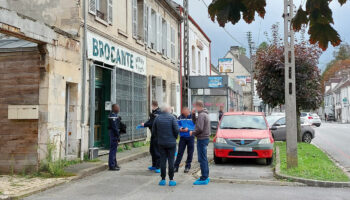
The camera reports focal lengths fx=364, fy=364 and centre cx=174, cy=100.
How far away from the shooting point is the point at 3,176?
8.50 m

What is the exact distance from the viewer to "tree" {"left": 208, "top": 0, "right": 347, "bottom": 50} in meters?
2.49

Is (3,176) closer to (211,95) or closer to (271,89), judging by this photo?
(271,89)

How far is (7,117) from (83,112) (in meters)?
2.38

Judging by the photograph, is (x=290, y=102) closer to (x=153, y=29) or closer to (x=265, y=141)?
(x=265, y=141)

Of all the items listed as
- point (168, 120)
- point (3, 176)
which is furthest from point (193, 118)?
point (3, 176)

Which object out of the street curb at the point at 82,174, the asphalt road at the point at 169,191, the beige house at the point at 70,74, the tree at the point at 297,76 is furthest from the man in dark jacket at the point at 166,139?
the tree at the point at 297,76

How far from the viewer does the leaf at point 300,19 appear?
104 inches

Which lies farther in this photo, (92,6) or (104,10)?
(104,10)

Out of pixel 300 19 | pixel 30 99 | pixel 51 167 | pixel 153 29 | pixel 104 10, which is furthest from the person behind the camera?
pixel 153 29

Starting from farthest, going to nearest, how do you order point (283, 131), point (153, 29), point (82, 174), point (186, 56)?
1. point (186, 56)
2. point (153, 29)
3. point (283, 131)
4. point (82, 174)

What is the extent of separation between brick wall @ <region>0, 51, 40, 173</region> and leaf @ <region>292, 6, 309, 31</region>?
7.57 metres

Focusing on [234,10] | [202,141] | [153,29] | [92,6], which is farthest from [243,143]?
[153,29]

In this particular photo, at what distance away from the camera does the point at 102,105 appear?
42.5ft

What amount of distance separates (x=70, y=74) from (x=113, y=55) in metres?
3.00
